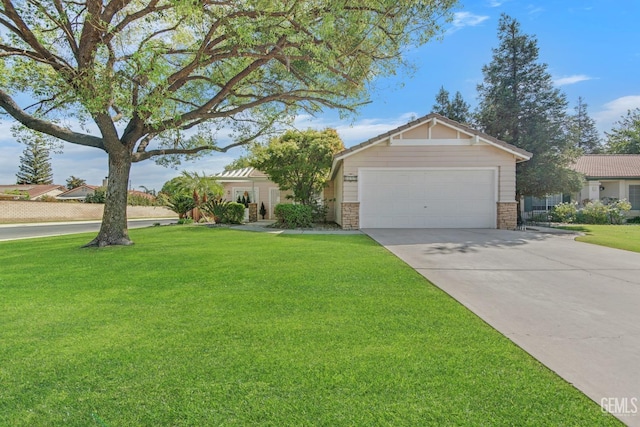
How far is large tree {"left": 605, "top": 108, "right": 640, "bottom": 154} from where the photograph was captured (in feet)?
118

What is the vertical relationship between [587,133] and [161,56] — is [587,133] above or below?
above

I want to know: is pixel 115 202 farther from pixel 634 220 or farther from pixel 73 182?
pixel 73 182

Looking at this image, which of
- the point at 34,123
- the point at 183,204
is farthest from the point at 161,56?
the point at 183,204

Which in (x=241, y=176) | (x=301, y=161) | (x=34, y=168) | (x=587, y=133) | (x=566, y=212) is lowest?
(x=566, y=212)

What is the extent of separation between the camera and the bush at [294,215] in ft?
51.3

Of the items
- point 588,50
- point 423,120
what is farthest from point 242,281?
point 588,50

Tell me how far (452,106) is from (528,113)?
627 cm

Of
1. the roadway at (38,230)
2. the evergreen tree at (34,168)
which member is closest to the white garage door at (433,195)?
the roadway at (38,230)

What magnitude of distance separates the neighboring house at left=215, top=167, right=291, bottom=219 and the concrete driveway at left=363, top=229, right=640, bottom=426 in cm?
1543

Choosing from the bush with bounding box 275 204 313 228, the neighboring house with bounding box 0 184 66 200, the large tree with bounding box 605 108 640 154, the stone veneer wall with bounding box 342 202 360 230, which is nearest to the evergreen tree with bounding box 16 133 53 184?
the neighboring house with bounding box 0 184 66 200

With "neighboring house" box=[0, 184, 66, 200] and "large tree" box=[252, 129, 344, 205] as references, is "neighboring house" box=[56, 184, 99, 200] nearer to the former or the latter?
"neighboring house" box=[0, 184, 66, 200]

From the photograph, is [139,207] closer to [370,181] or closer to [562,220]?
[370,181]

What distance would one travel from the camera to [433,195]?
46.4 ft

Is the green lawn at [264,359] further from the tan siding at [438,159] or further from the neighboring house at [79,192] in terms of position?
the neighboring house at [79,192]
